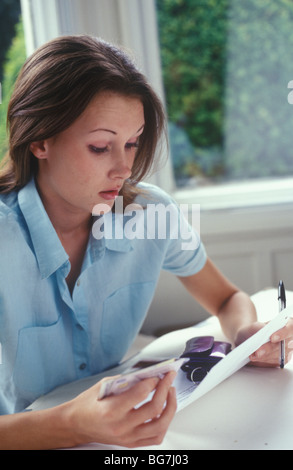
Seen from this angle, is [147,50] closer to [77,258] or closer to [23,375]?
[77,258]

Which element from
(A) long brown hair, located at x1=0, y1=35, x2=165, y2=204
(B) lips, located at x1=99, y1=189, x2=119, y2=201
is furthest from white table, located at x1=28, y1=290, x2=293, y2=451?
(A) long brown hair, located at x1=0, y1=35, x2=165, y2=204

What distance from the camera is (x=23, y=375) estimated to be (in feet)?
3.28

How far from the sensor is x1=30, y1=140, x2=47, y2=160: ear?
0.95 meters

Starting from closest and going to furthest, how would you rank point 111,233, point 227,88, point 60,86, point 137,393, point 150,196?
point 137,393, point 60,86, point 111,233, point 150,196, point 227,88

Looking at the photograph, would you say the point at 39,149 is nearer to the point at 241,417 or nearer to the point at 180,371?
the point at 180,371

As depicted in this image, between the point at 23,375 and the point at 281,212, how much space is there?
1.12 m

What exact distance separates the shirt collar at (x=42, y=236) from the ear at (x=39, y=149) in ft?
0.24

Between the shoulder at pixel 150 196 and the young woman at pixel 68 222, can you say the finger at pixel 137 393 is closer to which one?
the young woman at pixel 68 222

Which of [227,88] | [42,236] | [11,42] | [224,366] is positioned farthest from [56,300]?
[227,88]

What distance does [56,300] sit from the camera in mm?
1005

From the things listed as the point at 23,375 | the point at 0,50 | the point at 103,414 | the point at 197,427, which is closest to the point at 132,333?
the point at 23,375

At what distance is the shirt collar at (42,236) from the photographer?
963 mm

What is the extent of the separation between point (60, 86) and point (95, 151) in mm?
125

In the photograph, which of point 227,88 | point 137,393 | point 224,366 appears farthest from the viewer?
point 227,88
